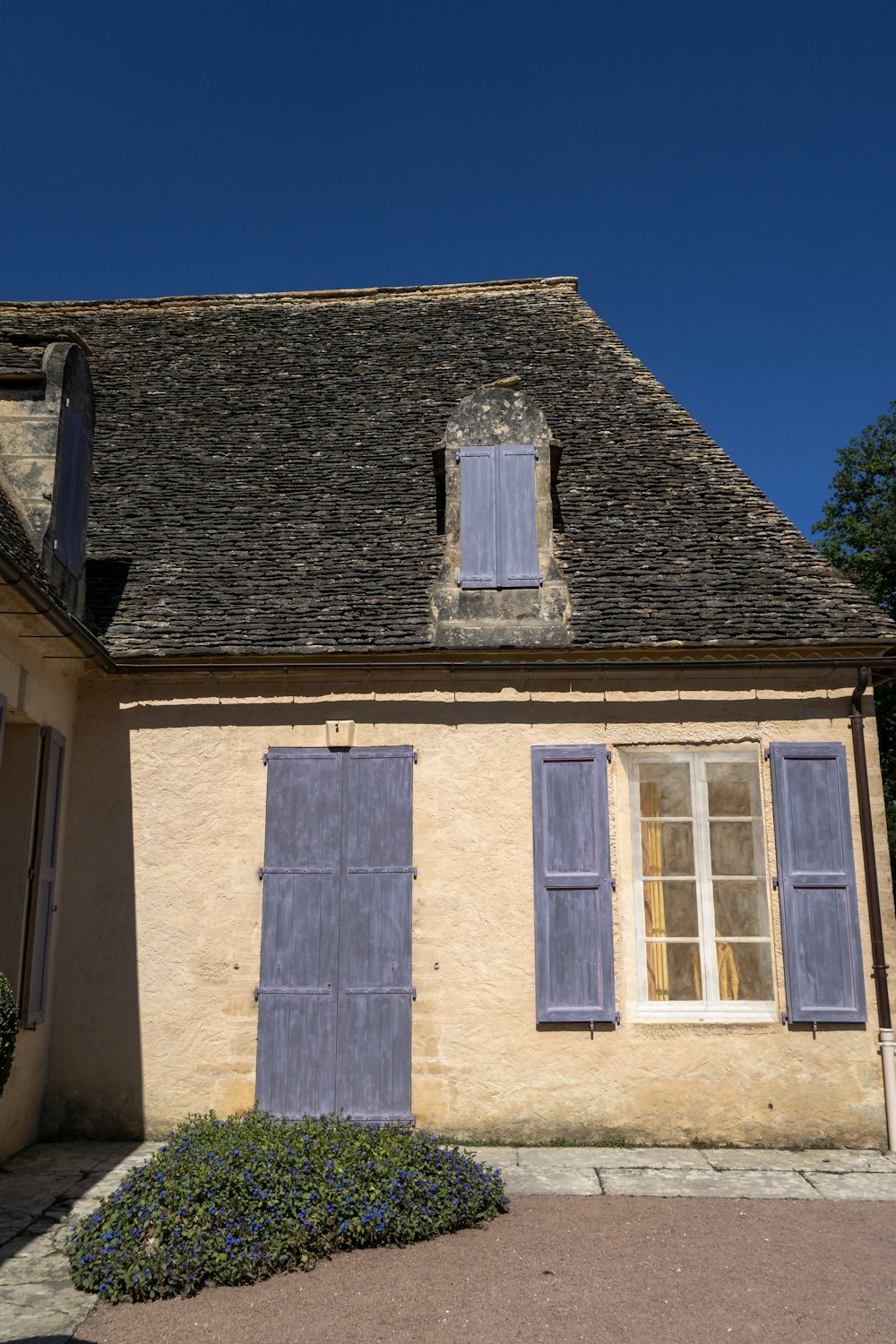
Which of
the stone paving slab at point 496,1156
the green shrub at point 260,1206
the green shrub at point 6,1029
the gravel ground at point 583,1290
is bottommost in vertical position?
the gravel ground at point 583,1290

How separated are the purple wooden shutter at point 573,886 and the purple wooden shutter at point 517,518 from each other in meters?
1.41

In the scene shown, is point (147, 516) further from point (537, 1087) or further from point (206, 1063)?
point (537, 1087)

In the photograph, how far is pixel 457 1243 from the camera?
4.80 metres

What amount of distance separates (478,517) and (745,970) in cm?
379

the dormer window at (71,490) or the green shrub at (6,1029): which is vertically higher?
the dormer window at (71,490)

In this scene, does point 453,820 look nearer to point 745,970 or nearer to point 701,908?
point 701,908

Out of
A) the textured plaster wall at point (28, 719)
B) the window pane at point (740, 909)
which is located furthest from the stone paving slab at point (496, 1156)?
the textured plaster wall at point (28, 719)

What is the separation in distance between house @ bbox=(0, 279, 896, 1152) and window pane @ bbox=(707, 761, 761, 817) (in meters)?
0.02

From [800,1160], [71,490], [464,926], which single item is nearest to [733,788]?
[464,926]

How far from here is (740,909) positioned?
6.98 meters

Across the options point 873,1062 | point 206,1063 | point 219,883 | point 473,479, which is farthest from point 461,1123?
point 473,479

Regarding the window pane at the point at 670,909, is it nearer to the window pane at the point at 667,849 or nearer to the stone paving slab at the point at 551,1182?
the window pane at the point at 667,849

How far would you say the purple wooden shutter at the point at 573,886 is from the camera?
6723 mm

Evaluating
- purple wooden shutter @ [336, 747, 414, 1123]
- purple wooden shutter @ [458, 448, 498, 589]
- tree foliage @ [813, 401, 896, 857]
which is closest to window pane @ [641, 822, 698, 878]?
purple wooden shutter @ [336, 747, 414, 1123]
